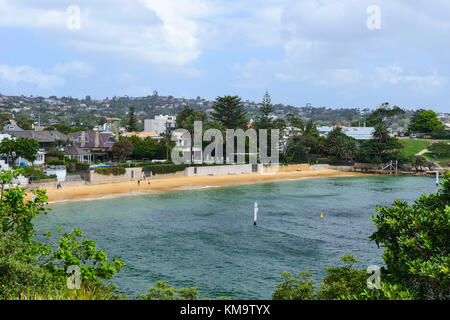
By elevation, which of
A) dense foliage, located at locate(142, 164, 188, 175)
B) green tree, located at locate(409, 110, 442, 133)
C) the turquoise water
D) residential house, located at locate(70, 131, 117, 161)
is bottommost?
the turquoise water

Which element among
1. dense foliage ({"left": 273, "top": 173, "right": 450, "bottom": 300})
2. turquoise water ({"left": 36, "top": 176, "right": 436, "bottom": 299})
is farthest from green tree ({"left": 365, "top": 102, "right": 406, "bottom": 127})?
dense foliage ({"left": 273, "top": 173, "right": 450, "bottom": 300})

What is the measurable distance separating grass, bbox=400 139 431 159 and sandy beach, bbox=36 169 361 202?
73.0 feet

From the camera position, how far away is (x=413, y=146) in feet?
319

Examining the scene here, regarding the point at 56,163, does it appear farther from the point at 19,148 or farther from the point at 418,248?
the point at 418,248

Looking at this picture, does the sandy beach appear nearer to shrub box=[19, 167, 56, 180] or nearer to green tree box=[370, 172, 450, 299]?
shrub box=[19, 167, 56, 180]

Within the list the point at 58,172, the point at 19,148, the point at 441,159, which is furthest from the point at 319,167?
the point at 19,148

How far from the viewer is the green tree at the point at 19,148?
48656mm

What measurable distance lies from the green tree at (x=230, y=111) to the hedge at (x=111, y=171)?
3713 cm

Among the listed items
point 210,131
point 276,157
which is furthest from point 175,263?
point 276,157

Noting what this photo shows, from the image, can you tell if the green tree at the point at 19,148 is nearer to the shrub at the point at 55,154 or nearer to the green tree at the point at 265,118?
the shrub at the point at 55,154

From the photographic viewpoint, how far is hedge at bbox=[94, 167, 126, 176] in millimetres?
53281

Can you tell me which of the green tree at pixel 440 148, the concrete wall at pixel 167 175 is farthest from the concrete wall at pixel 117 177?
the green tree at pixel 440 148

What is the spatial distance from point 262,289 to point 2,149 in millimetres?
39824

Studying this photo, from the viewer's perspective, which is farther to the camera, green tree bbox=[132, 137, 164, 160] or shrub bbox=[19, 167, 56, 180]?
green tree bbox=[132, 137, 164, 160]
